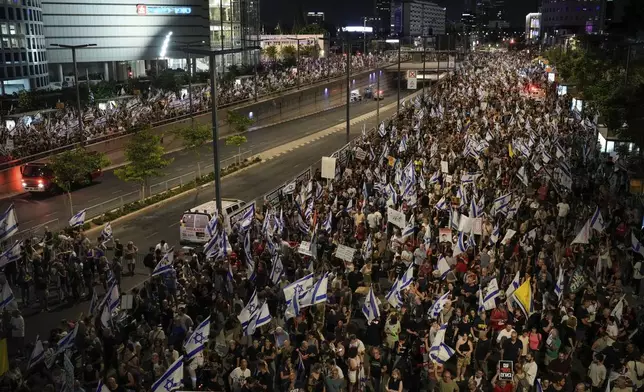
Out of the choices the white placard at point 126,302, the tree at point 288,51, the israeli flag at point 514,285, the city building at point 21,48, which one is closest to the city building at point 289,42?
the tree at point 288,51

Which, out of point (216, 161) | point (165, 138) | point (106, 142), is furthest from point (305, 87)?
point (216, 161)

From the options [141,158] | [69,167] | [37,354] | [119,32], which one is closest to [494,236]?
[37,354]

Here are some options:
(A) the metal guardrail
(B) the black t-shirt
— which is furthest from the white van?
(A) the metal guardrail

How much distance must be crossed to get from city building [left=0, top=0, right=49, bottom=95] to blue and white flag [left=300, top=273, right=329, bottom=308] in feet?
254

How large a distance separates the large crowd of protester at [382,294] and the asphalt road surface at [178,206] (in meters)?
0.93

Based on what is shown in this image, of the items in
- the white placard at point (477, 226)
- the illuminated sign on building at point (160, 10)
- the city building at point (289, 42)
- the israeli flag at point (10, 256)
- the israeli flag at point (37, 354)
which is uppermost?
the illuminated sign on building at point (160, 10)

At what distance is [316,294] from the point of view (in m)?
14.8

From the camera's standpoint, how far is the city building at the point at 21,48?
8631 cm

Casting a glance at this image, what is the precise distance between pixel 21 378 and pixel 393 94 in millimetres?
98147

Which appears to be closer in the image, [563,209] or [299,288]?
[299,288]

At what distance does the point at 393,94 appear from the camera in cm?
10712

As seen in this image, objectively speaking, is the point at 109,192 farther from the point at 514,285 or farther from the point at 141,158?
the point at 514,285

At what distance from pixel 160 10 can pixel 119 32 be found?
10.8 m

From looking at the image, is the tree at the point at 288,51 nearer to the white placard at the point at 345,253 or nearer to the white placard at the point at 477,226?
the white placard at the point at 477,226
